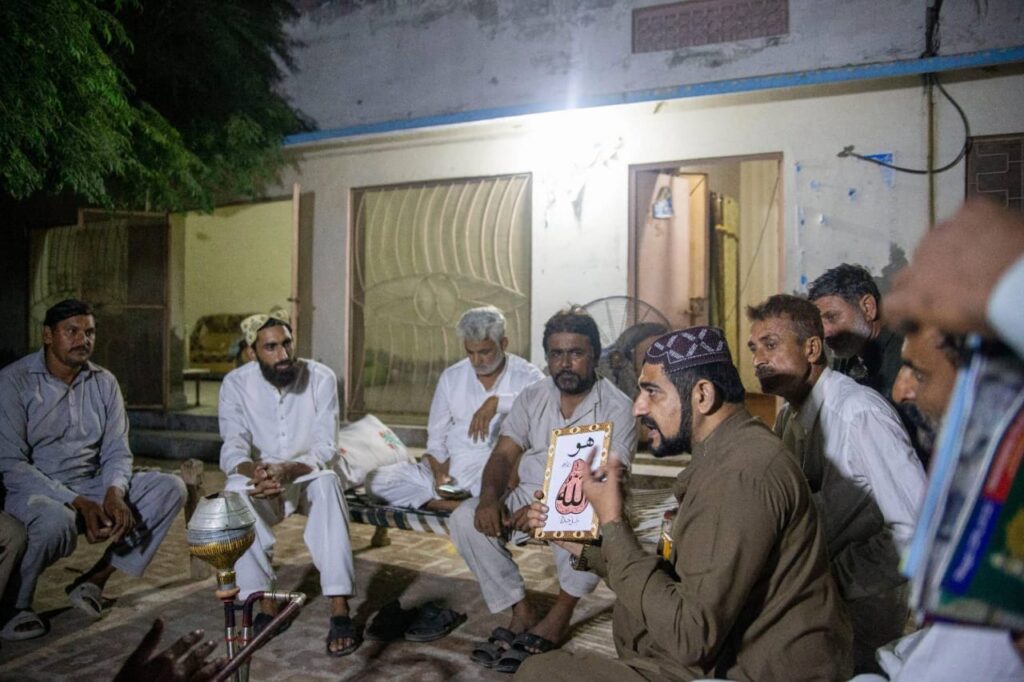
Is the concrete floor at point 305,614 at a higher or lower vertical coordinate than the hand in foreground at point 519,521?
lower

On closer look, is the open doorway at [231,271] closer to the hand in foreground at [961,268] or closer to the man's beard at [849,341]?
the man's beard at [849,341]

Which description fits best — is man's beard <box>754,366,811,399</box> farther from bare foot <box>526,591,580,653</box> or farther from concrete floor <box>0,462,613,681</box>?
concrete floor <box>0,462,613,681</box>

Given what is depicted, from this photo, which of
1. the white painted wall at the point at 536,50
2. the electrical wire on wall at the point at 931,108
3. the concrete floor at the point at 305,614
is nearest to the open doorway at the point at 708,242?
the electrical wire on wall at the point at 931,108

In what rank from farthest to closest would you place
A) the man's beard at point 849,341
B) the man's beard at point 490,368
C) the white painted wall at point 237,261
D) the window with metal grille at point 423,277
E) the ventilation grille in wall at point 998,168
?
the white painted wall at point 237,261
the window with metal grille at point 423,277
the ventilation grille in wall at point 998,168
the man's beard at point 490,368
the man's beard at point 849,341

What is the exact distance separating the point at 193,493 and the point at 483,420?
211cm

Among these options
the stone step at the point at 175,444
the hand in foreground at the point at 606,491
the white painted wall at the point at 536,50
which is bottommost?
the stone step at the point at 175,444

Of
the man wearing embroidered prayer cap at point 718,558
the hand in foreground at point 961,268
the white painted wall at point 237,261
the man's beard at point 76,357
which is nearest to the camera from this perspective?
the hand in foreground at point 961,268

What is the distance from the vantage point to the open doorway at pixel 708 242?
8.21 meters

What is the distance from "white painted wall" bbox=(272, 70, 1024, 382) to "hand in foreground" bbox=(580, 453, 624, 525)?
214 inches

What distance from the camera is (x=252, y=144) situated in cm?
935

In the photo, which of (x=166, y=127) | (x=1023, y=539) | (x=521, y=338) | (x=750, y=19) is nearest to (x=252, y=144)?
(x=166, y=127)

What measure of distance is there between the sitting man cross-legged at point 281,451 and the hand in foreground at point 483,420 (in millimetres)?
956

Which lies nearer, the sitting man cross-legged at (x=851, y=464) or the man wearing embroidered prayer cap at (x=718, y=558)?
the man wearing embroidered prayer cap at (x=718, y=558)

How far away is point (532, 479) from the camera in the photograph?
4789mm
